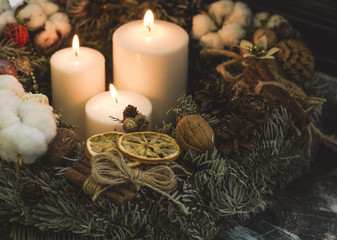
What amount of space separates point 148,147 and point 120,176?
0.29 feet

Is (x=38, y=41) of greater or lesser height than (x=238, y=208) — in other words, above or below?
above

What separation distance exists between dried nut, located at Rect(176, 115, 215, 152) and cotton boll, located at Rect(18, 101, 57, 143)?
21 cm

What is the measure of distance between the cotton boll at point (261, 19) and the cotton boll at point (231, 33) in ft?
0.17

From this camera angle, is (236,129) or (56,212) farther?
(236,129)

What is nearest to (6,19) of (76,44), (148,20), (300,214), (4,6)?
(4,6)

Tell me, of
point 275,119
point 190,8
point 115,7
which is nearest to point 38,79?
point 115,7

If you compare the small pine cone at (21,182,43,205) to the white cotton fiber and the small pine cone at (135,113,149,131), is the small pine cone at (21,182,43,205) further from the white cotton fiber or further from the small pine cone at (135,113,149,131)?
the small pine cone at (135,113,149,131)

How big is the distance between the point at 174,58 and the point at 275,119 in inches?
9.3

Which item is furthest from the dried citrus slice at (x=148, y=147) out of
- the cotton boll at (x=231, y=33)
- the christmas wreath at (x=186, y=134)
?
the cotton boll at (x=231, y=33)

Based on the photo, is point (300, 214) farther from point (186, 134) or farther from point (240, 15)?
point (240, 15)

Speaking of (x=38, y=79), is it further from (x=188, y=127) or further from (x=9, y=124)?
(x=188, y=127)

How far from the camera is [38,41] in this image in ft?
3.54

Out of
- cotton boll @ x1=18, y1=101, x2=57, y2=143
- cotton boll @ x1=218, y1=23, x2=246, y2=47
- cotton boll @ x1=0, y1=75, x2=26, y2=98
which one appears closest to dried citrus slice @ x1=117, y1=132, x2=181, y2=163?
cotton boll @ x1=18, y1=101, x2=57, y2=143

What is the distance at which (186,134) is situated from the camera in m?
0.84
